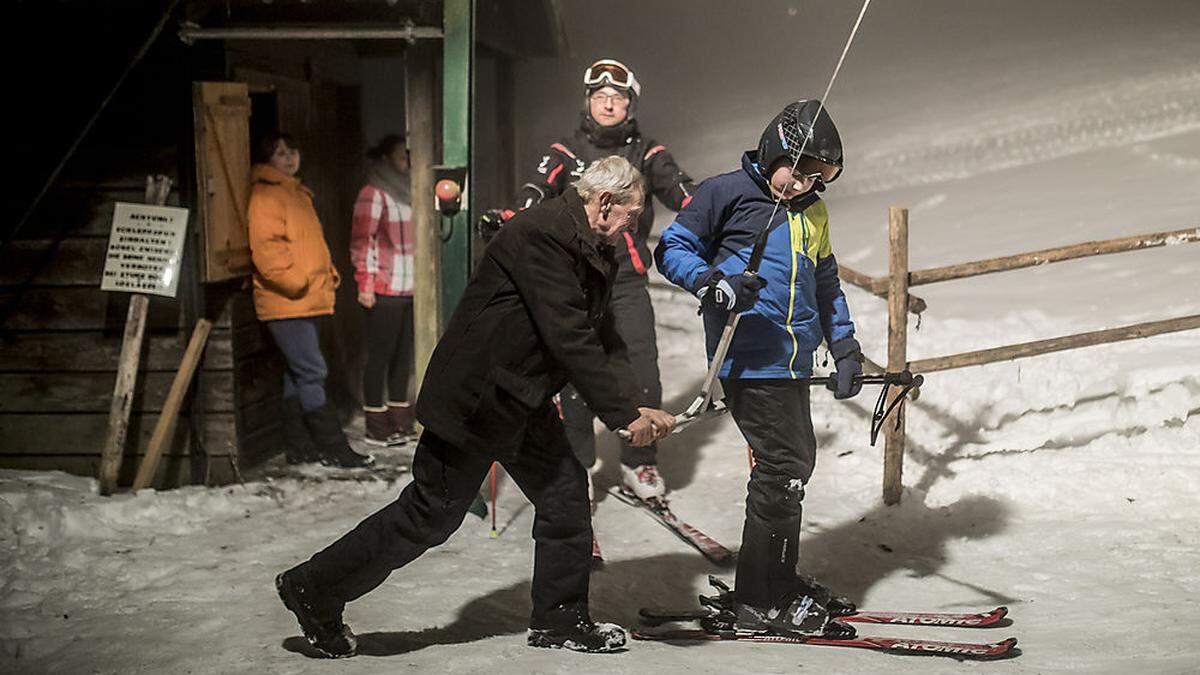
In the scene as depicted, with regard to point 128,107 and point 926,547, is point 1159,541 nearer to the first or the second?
point 926,547

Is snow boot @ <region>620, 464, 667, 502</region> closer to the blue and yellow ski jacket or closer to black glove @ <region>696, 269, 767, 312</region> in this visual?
the blue and yellow ski jacket

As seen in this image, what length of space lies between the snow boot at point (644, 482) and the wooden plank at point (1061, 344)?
56.7 inches

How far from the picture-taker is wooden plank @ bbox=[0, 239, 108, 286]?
19.4 ft

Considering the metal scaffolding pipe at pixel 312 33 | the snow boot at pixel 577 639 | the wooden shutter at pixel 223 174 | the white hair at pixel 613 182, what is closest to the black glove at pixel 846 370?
the white hair at pixel 613 182

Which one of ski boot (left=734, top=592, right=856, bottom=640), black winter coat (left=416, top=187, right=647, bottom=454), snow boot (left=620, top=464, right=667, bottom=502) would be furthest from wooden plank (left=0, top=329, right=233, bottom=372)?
ski boot (left=734, top=592, right=856, bottom=640)

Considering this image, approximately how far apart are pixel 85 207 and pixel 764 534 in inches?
159

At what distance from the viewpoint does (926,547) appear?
5.18m

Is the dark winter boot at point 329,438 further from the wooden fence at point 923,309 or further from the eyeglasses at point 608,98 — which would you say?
the wooden fence at point 923,309

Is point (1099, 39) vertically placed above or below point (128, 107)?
above

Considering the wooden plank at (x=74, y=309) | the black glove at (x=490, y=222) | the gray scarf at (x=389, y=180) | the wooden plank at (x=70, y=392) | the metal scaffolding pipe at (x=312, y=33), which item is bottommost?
the wooden plank at (x=70, y=392)

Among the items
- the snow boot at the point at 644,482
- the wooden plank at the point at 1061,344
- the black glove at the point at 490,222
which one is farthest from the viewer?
the snow boot at the point at 644,482

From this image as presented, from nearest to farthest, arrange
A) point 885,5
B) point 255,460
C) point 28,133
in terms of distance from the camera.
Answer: point 28,133
point 255,460
point 885,5

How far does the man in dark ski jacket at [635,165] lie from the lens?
208 inches

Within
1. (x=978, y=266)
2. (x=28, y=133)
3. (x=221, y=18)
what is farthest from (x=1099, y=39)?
(x=28, y=133)
